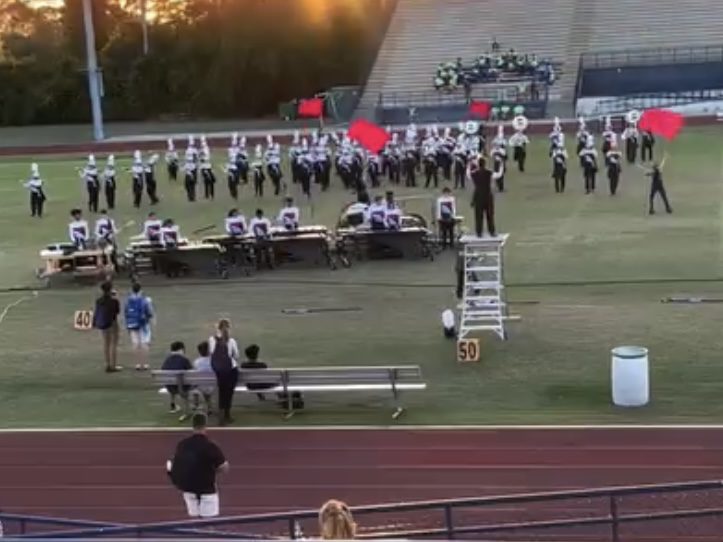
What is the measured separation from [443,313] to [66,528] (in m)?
A: 9.50

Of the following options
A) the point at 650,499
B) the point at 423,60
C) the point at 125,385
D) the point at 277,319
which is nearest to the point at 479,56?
the point at 423,60

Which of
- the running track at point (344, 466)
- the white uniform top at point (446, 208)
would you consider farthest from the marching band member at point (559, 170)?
the running track at point (344, 466)

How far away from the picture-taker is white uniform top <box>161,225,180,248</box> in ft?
77.7

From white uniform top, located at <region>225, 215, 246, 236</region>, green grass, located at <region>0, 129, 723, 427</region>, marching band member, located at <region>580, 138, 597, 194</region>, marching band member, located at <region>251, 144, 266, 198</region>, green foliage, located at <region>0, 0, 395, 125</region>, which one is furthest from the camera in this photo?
green foliage, located at <region>0, 0, 395, 125</region>

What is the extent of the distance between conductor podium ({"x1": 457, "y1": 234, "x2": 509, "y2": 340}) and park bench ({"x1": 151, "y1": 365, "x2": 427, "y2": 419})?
2721 millimetres

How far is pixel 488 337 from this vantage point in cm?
1772

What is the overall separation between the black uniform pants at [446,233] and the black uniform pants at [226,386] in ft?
36.6

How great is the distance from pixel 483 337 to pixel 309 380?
3.84 metres

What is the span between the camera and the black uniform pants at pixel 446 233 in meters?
24.9

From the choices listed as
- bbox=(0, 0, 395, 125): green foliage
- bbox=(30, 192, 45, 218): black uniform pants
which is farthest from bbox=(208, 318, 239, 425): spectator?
bbox=(0, 0, 395, 125): green foliage

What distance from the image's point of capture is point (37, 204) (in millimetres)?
33250

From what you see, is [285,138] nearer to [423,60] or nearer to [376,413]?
[423,60]

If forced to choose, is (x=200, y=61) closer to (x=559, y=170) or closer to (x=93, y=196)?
(x=93, y=196)

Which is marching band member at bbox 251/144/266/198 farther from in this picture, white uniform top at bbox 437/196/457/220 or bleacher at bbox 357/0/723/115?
bleacher at bbox 357/0/723/115
